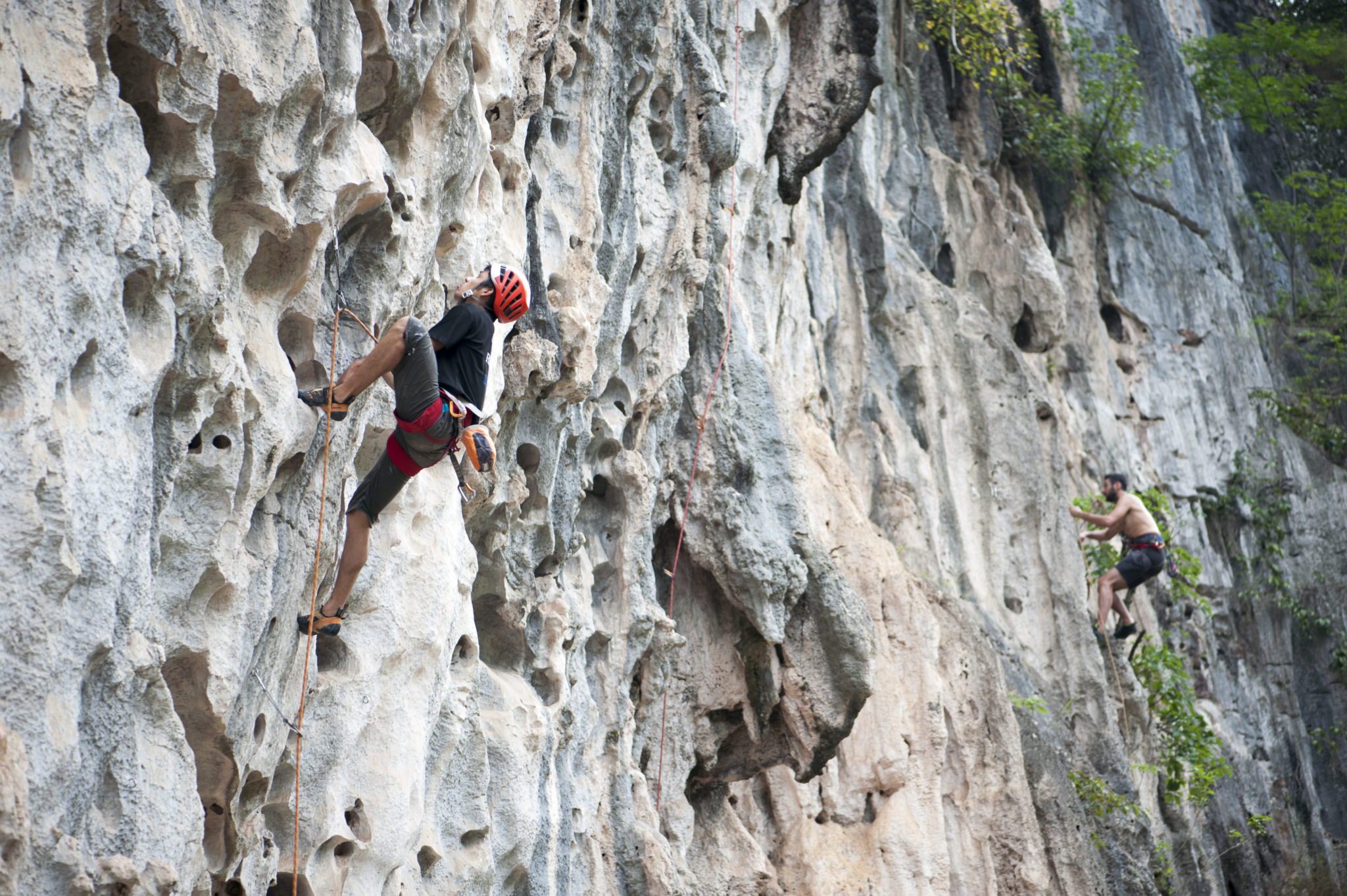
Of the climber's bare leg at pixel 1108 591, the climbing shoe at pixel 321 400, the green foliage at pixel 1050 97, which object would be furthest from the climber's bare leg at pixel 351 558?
the green foliage at pixel 1050 97

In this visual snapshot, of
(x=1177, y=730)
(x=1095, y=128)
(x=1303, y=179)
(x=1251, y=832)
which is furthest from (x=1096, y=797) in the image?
(x=1303, y=179)

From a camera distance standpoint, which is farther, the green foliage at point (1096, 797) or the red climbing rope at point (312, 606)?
the green foliage at point (1096, 797)

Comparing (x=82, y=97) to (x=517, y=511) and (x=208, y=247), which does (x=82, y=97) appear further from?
(x=517, y=511)

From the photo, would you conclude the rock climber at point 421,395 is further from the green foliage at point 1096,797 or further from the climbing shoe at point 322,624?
the green foliage at point 1096,797

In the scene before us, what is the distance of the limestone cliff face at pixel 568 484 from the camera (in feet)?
12.2

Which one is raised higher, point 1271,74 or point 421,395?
point 1271,74

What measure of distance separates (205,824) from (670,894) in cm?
347

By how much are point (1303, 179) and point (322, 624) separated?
2177 cm

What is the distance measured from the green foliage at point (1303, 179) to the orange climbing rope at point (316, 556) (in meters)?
17.6

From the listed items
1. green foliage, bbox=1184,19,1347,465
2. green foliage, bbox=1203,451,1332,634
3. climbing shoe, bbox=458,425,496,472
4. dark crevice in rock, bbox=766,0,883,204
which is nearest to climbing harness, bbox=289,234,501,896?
climbing shoe, bbox=458,425,496,472

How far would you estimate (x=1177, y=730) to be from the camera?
1398 cm

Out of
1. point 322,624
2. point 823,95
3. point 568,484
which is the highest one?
point 823,95

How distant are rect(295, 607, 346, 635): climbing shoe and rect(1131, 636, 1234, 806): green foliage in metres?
11.3

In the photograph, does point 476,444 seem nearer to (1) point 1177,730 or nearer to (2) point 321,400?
(2) point 321,400
